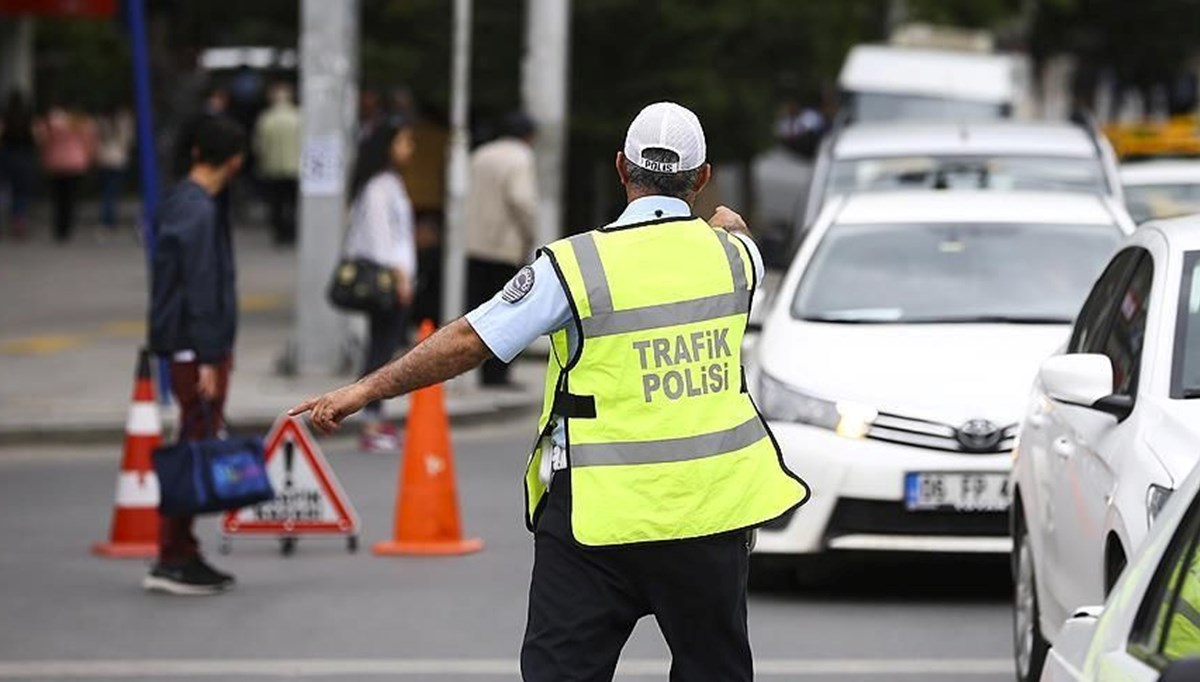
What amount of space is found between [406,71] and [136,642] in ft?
57.8

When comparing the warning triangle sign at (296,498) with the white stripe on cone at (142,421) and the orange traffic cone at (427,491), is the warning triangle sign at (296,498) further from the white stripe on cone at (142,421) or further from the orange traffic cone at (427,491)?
the white stripe on cone at (142,421)

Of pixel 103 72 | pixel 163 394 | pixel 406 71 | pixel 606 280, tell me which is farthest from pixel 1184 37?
pixel 606 280

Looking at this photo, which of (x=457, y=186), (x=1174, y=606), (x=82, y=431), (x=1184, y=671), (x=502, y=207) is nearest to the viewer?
(x=1184, y=671)

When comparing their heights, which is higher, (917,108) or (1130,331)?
(1130,331)

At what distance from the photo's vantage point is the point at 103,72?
50.6 m

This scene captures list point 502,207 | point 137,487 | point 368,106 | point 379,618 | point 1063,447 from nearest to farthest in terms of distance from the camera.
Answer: point 1063,447 < point 379,618 < point 137,487 < point 502,207 < point 368,106

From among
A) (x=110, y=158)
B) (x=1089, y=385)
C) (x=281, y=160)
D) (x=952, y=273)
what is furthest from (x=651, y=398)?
(x=110, y=158)

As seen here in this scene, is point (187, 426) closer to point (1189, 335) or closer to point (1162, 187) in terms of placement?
point (1189, 335)

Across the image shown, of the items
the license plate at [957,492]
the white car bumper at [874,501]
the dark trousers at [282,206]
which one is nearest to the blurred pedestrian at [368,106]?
the dark trousers at [282,206]

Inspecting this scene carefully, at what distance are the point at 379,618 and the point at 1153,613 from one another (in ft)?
19.9

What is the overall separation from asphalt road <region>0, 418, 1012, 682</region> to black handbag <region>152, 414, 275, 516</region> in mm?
383

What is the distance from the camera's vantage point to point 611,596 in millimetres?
5957

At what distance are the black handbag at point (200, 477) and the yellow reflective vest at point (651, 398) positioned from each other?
4917 mm

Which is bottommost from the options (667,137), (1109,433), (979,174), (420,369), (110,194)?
(110,194)
